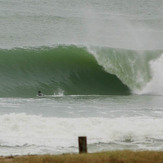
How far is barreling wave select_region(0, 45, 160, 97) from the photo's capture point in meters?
34.5

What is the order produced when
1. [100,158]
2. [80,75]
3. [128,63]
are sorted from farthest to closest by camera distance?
1. [128,63]
2. [80,75]
3. [100,158]

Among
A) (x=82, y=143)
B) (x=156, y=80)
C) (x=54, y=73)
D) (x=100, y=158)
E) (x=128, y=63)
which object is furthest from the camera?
(x=128, y=63)

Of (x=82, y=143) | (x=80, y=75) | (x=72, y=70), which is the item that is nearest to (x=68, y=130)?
(x=82, y=143)

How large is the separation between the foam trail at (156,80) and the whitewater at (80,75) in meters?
0.07

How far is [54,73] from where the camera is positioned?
37125 millimetres

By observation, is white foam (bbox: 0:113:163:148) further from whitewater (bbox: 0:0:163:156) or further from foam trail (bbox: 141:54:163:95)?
foam trail (bbox: 141:54:163:95)

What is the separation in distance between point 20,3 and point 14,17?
329 inches

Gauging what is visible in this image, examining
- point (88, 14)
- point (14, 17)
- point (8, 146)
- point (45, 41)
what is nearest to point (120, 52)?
point (45, 41)

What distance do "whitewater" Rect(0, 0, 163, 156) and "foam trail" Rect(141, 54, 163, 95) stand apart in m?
0.07

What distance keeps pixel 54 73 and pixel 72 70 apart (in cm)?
169

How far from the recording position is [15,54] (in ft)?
126

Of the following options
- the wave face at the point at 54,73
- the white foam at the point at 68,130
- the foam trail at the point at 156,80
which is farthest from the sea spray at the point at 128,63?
the white foam at the point at 68,130

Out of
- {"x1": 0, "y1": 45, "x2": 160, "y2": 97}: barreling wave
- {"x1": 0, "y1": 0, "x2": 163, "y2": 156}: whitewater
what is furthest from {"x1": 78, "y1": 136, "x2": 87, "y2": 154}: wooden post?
{"x1": 0, "y1": 45, "x2": 160, "y2": 97}: barreling wave

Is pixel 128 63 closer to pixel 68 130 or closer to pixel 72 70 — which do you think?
pixel 72 70
